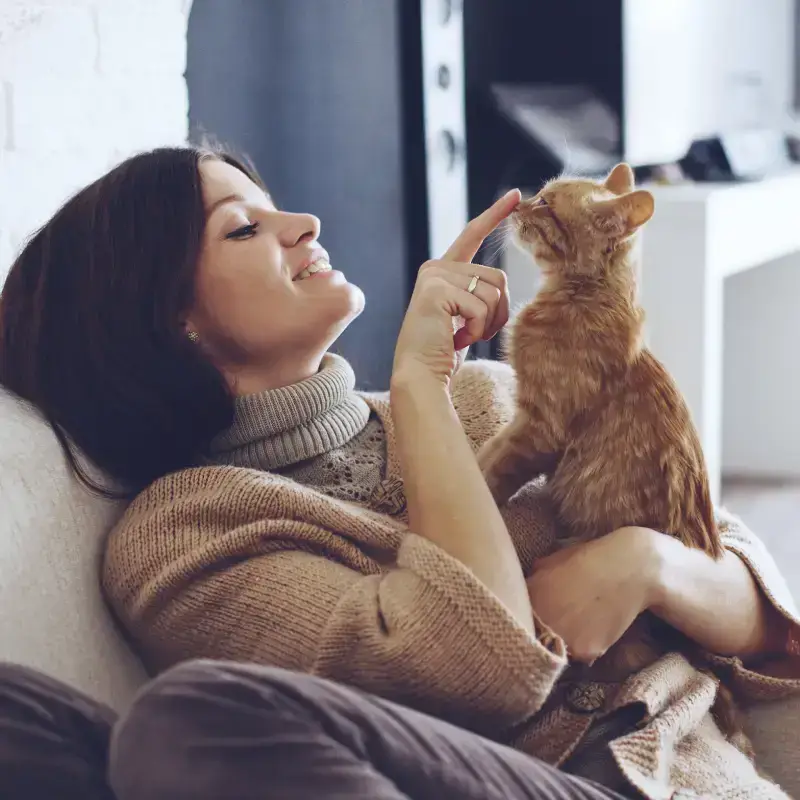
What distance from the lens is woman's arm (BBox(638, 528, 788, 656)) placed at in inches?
46.2

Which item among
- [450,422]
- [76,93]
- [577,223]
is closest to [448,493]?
[450,422]

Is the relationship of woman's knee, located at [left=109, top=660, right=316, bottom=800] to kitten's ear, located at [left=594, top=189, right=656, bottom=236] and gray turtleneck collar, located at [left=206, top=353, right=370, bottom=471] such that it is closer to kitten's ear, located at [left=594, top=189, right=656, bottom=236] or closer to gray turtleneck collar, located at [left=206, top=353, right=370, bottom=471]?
gray turtleneck collar, located at [left=206, top=353, right=370, bottom=471]

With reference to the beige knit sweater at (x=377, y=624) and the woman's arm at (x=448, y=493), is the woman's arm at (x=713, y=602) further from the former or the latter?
the woman's arm at (x=448, y=493)

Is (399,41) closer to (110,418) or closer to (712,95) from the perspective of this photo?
(712,95)

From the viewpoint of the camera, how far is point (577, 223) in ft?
3.97

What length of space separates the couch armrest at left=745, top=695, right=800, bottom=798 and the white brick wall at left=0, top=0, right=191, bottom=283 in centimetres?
110

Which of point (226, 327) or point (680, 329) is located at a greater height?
point (226, 327)

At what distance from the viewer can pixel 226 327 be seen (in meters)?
1.31

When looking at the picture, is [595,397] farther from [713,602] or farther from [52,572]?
[52,572]

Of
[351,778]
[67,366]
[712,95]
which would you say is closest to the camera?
[351,778]

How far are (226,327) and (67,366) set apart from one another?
18 cm

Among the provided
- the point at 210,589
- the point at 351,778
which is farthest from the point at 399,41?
the point at 351,778

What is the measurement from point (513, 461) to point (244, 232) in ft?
1.33

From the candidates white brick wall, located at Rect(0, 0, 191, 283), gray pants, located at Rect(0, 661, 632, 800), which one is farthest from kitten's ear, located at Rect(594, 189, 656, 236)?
white brick wall, located at Rect(0, 0, 191, 283)
